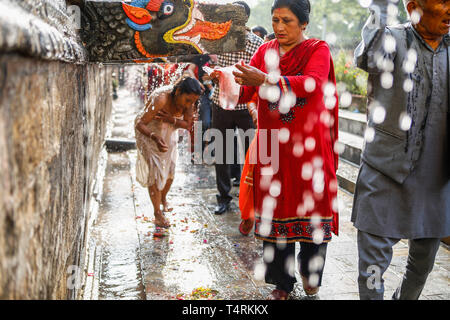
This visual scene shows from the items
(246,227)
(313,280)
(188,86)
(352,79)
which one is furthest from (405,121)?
(352,79)

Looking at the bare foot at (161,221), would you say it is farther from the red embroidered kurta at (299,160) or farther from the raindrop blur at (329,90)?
the raindrop blur at (329,90)

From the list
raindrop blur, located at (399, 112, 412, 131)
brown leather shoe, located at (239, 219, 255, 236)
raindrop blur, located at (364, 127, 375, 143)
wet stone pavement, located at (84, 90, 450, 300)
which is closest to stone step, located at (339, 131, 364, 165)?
wet stone pavement, located at (84, 90, 450, 300)

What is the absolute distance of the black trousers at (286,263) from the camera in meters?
3.26

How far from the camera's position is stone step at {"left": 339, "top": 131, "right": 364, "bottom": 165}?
23.8 ft

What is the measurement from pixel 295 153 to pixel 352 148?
181 inches

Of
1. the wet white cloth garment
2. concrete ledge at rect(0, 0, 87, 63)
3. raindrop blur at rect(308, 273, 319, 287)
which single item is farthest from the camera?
the wet white cloth garment

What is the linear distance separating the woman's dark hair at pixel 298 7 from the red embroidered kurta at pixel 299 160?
167mm

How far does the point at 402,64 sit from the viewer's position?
2533mm

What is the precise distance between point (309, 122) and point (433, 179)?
0.88m

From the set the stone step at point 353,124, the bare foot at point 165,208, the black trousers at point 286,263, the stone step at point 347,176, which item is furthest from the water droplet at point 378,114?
the stone step at point 353,124

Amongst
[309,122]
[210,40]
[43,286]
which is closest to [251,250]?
[309,122]

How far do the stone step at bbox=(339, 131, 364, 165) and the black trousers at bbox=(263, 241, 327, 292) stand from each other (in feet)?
13.4

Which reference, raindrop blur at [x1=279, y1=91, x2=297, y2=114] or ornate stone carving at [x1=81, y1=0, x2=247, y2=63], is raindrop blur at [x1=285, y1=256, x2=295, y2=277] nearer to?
raindrop blur at [x1=279, y1=91, x2=297, y2=114]

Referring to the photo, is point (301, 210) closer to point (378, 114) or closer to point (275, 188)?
point (275, 188)
